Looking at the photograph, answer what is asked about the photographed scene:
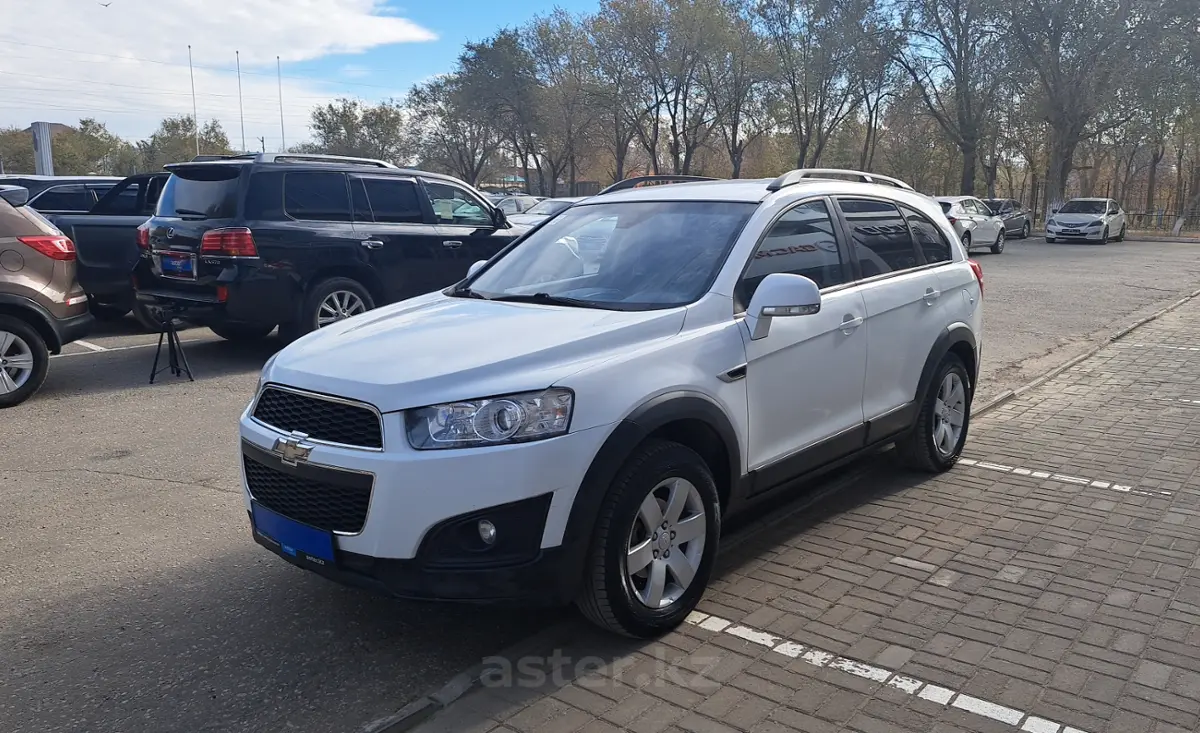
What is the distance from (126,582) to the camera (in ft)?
14.0

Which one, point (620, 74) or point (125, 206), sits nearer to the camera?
point (125, 206)

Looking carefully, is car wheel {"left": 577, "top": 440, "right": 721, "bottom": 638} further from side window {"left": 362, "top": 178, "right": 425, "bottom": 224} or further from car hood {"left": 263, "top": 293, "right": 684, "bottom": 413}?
side window {"left": 362, "top": 178, "right": 425, "bottom": 224}

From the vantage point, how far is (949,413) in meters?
5.88

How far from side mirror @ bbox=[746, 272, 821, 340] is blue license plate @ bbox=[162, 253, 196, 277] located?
253 inches

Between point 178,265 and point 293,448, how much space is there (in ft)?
20.3

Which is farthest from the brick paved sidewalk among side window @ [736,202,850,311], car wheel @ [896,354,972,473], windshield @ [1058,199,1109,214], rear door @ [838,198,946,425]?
windshield @ [1058,199,1109,214]

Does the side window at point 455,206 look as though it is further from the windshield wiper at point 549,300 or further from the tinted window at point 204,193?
the windshield wiper at point 549,300

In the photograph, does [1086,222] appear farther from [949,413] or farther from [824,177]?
[824,177]

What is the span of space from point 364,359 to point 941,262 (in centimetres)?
380

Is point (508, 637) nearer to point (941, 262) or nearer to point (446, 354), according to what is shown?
point (446, 354)

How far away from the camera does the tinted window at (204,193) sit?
8.84 m

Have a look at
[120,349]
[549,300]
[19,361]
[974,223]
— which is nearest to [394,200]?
[120,349]

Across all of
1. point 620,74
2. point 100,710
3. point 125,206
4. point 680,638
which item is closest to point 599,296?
point 680,638

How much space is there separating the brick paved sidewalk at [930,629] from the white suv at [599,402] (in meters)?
0.34
